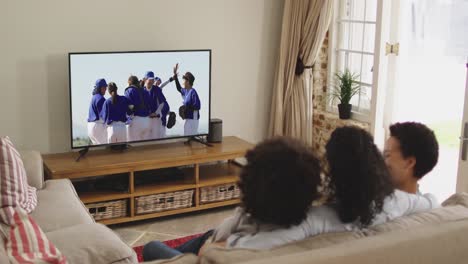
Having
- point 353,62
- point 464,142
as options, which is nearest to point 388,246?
point 464,142

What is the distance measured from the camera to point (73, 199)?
3.67 meters

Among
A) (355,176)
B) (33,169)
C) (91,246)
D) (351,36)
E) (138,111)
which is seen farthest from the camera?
(351,36)

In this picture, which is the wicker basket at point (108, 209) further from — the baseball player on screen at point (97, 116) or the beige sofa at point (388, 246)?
the beige sofa at point (388, 246)

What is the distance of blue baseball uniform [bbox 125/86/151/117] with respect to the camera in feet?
14.8

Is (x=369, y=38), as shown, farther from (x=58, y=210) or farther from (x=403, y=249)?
(x=403, y=249)

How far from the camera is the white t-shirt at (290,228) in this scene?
6.17 ft

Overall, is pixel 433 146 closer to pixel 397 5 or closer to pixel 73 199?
pixel 73 199

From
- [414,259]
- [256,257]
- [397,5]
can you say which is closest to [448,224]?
[414,259]

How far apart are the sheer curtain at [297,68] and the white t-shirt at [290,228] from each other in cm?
310

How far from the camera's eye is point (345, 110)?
16.5 feet

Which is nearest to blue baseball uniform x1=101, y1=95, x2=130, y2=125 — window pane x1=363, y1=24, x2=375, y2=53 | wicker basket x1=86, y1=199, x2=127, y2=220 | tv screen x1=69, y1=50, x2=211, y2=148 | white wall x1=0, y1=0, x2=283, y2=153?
tv screen x1=69, y1=50, x2=211, y2=148

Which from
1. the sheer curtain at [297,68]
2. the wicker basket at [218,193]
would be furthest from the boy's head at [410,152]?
the sheer curtain at [297,68]

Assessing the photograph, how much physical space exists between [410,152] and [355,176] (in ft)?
1.57

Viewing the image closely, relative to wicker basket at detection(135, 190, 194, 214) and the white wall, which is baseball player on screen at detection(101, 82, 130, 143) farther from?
wicker basket at detection(135, 190, 194, 214)
